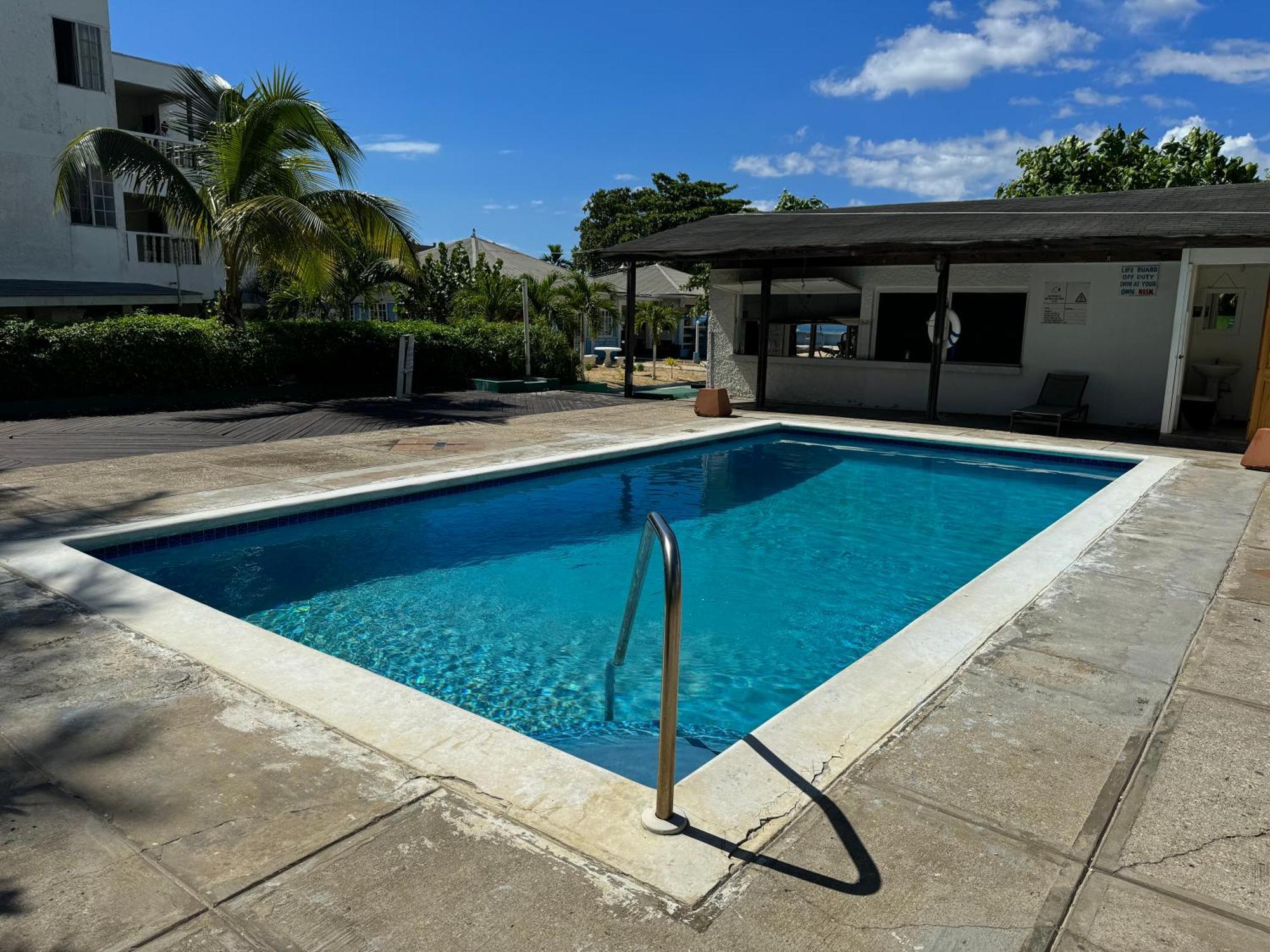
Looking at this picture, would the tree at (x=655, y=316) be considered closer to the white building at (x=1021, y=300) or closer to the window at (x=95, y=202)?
the white building at (x=1021, y=300)

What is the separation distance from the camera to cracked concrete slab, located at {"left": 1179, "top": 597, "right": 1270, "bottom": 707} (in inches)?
154

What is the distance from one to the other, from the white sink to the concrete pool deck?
11949mm

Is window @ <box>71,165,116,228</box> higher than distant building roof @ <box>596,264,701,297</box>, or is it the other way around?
window @ <box>71,165,116,228</box>

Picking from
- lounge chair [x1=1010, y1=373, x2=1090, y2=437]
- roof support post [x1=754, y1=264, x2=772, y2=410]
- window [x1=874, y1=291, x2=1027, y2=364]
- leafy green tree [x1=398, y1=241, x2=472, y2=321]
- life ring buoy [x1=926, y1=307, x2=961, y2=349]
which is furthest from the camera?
leafy green tree [x1=398, y1=241, x2=472, y2=321]

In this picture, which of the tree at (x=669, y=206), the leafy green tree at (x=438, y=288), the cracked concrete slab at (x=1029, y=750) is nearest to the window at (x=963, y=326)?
the cracked concrete slab at (x=1029, y=750)

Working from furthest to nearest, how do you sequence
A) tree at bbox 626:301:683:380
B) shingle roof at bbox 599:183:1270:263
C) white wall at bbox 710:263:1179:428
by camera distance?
tree at bbox 626:301:683:380 < white wall at bbox 710:263:1179:428 < shingle roof at bbox 599:183:1270:263

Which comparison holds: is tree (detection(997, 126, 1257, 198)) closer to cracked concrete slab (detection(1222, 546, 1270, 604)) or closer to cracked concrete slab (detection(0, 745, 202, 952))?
cracked concrete slab (detection(1222, 546, 1270, 604))

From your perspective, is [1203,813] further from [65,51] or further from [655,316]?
[65,51]

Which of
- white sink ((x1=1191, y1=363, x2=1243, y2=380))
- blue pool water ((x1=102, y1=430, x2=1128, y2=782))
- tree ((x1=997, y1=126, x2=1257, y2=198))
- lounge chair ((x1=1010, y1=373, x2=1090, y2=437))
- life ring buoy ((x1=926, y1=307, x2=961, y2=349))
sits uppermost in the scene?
tree ((x1=997, y1=126, x2=1257, y2=198))

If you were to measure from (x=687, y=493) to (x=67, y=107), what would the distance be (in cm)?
2114

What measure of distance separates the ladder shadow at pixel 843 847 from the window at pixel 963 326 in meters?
14.3

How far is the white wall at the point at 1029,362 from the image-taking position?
13969 mm

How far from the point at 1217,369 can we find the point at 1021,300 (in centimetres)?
334

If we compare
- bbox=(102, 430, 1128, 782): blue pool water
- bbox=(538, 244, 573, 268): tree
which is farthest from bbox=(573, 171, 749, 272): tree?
bbox=(102, 430, 1128, 782): blue pool water
